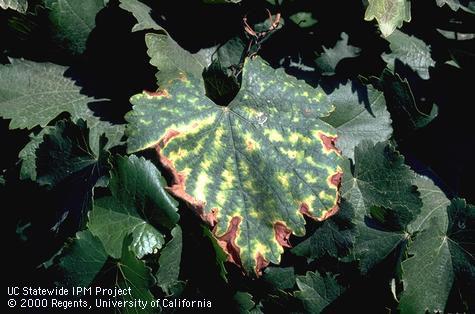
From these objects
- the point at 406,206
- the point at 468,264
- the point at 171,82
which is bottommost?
the point at 468,264

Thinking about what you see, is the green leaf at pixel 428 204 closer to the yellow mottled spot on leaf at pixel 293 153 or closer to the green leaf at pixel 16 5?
the yellow mottled spot on leaf at pixel 293 153

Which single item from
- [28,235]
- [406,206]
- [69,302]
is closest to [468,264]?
[406,206]

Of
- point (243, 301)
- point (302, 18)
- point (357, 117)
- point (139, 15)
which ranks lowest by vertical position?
point (243, 301)

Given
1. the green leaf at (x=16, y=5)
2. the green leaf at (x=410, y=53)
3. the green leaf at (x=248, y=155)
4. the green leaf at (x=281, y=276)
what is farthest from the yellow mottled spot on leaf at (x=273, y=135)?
the green leaf at (x=16, y=5)

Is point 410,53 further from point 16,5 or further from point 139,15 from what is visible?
point 16,5

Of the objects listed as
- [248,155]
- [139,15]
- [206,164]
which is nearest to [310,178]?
[248,155]

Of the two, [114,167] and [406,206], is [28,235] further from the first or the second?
[406,206]

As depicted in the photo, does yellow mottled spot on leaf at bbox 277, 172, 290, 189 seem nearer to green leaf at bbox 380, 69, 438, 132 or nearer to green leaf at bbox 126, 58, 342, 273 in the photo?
green leaf at bbox 126, 58, 342, 273
